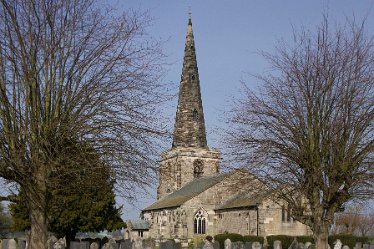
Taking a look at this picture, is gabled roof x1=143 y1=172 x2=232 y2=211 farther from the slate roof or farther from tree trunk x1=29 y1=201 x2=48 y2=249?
tree trunk x1=29 y1=201 x2=48 y2=249

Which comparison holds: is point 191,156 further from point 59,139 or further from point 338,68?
point 59,139

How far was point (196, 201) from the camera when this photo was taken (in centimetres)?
5150

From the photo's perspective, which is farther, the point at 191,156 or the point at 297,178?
the point at 191,156

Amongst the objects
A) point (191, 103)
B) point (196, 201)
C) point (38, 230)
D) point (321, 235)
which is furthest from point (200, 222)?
point (38, 230)

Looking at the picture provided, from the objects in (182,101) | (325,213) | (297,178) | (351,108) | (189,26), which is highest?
(189,26)

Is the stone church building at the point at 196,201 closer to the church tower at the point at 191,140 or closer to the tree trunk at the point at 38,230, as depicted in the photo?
the church tower at the point at 191,140

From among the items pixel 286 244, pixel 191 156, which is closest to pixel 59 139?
pixel 286 244

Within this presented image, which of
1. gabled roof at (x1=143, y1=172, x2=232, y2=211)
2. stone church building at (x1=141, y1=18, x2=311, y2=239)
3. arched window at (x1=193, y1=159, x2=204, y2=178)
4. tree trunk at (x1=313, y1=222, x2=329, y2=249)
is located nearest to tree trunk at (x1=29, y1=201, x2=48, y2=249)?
tree trunk at (x1=313, y1=222, x2=329, y2=249)

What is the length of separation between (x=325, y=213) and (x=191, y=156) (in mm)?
42096

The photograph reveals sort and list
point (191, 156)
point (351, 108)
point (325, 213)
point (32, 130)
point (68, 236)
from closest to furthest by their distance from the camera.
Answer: point (32, 130), point (351, 108), point (325, 213), point (68, 236), point (191, 156)

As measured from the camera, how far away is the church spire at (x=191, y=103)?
58406 millimetres

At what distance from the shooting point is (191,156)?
58312mm

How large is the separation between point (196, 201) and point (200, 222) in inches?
81.7

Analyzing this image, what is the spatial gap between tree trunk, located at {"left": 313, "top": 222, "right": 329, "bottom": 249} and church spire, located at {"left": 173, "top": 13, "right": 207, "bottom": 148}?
41382 millimetres
